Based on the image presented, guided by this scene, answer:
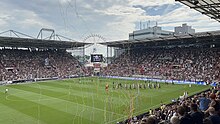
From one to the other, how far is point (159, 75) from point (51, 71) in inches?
1173

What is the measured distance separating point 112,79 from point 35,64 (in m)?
23.3

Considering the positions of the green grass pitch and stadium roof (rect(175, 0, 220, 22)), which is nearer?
stadium roof (rect(175, 0, 220, 22))

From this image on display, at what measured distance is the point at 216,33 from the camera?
1682 inches

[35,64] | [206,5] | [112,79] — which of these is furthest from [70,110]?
[35,64]

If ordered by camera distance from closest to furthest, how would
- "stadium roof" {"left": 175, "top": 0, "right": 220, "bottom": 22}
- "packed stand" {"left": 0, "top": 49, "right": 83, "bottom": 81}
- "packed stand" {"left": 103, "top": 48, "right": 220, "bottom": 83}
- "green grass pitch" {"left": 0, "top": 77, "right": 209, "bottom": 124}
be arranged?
1. "stadium roof" {"left": 175, "top": 0, "right": 220, "bottom": 22}
2. "green grass pitch" {"left": 0, "top": 77, "right": 209, "bottom": 124}
3. "packed stand" {"left": 103, "top": 48, "right": 220, "bottom": 83}
4. "packed stand" {"left": 0, "top": 49, "right": 83, "bottom": 81}

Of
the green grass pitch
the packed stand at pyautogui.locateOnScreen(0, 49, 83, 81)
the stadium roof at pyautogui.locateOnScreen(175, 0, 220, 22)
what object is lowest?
the green grass pitch

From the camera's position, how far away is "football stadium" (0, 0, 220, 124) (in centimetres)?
2011

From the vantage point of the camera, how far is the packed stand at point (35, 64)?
57000 millimetres

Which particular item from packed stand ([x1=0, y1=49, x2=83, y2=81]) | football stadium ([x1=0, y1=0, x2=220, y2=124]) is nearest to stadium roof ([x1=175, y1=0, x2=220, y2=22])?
football stadium ([x1=0, y1=0, x2=220, y2=124])

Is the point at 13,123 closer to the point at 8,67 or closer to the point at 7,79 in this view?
the point at 7,79

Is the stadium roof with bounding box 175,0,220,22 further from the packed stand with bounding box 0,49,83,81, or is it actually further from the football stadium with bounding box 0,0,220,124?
the packed stand with bounding box 0,49,83,81

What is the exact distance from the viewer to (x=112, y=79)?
55.2 meters

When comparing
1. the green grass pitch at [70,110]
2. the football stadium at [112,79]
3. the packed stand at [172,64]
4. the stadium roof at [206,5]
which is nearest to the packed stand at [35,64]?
the football stadium at [112,79]

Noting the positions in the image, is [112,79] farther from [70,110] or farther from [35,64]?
[70,110]
